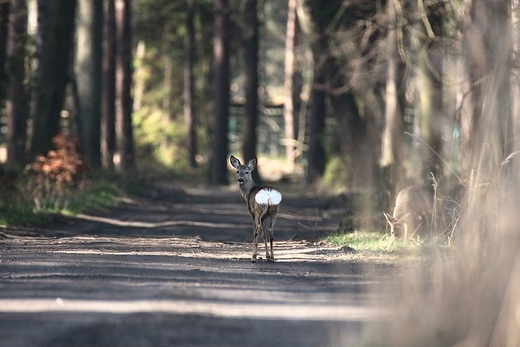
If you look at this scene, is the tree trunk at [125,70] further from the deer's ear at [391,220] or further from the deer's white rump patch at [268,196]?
the deer's white rump patch at [268,196]

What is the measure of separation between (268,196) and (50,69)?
15.7 metres

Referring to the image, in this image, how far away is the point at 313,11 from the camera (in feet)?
105

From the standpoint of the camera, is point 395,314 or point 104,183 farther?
point 104,183

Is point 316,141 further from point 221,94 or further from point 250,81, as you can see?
point 221,94

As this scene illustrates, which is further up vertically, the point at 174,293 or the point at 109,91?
the point at 109,91

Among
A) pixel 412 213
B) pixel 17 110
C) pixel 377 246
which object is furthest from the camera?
pixel 17 110

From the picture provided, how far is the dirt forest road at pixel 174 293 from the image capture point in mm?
7043

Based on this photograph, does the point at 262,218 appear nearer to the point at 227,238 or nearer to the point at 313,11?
the point at 227,238

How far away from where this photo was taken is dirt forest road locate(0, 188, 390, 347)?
7.04 m

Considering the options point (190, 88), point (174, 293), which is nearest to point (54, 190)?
point (174, 293)

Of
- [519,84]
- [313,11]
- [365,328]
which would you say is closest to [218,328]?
[365,328]

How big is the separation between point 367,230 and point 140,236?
11.6 ft

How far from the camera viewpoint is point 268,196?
1102cm

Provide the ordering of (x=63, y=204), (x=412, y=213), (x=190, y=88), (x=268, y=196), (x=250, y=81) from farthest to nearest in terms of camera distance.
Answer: (x=190, y=88), (x=250, y=81), (x=63, y=204), (x=412, y=213), (x=268, y=196)
